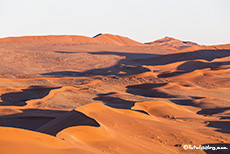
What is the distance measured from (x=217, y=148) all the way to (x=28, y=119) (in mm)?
7948

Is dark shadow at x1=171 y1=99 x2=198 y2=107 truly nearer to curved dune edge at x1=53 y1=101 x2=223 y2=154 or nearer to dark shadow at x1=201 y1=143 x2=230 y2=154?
curved dune edge at x1=53 y1=101 x2=223 y2=154

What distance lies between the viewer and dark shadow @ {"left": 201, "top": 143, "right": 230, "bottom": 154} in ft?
29.5

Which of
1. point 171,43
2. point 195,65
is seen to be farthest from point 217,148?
point 171,43

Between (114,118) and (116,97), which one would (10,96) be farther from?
(114,118)

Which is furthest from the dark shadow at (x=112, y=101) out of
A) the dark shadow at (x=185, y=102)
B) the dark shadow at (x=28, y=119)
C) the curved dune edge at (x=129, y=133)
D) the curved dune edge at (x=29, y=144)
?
the curved dune edge at (x=29, y=144)

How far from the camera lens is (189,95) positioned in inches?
936

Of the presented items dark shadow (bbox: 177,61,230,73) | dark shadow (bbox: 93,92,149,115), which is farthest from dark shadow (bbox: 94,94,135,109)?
dark shadow (bbox: 177,61,230,73)

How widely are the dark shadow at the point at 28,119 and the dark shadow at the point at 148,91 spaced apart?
361 inches

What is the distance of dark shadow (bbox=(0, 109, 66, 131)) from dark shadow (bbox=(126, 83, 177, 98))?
361 inches

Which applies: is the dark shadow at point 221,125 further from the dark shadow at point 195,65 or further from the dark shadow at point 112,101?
the dark shadow at point 195,65

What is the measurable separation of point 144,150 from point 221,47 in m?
62.7

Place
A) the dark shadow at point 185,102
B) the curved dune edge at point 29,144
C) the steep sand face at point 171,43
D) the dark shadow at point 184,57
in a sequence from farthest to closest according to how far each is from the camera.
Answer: the steep sand face at point 171,43, the dark shadow at point 184,57, the dark shadow at point 185,102, the curved dune edge at point 29,144

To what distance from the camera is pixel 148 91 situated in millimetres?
24969

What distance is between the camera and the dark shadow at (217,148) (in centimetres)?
898
